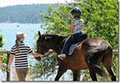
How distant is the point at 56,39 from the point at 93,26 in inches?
819

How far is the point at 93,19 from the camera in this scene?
28.5m

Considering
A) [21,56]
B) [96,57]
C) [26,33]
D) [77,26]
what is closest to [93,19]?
[26,33]

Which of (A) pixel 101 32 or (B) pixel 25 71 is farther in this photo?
(A) pixel 101 32

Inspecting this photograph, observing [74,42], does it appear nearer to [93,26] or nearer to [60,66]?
[60,66]

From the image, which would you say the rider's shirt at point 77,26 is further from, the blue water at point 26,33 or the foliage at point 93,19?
the foliage at point 93,19

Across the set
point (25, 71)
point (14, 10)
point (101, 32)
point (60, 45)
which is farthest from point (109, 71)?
point (14, 10)

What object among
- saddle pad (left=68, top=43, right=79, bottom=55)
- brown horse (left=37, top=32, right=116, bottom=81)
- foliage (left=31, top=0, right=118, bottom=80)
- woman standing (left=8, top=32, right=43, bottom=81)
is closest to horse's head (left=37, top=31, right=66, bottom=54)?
brown horse (left=37, top=32, right=116, bottom=81)

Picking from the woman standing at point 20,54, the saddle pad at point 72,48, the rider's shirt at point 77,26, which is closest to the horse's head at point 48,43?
the saddle pad at point 72,48

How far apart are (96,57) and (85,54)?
0.26m

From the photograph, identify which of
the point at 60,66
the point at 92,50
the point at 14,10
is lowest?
the point at 14,10

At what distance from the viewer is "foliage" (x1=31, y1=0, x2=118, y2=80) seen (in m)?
28.0

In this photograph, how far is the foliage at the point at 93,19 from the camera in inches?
1101

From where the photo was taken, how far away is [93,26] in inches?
1124

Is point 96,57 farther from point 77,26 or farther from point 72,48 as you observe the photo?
point 77,26
